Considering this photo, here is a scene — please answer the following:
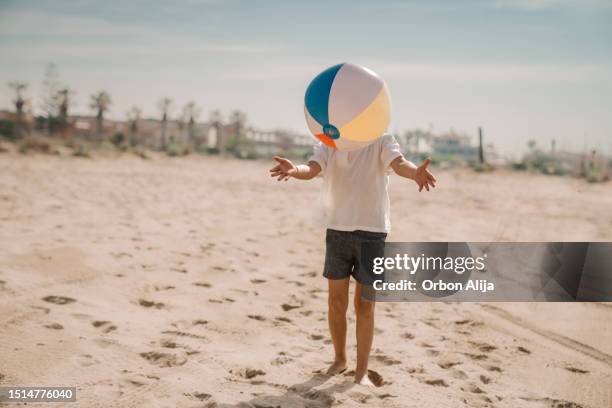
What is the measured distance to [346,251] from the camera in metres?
2.75

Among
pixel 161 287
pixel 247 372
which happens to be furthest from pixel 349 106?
pixel 161 287

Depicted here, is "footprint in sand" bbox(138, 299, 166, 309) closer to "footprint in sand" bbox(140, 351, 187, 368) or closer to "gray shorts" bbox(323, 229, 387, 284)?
"footprint in sand" bbox(140, 351, 187, 368)

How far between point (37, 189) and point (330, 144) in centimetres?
848

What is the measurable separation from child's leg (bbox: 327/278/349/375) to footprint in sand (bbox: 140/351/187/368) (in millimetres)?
914

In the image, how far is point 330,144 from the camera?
8.76 feet

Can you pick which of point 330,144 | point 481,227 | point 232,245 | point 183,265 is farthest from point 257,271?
point 481,227

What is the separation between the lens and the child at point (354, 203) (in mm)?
2709

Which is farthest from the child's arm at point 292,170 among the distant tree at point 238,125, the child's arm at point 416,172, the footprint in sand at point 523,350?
the distant tree at point 238,125

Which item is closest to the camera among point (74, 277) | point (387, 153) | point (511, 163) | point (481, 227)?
point (387, 153)

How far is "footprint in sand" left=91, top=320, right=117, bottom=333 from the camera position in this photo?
11.3 feet

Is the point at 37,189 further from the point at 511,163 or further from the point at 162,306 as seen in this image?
the point at 511,163

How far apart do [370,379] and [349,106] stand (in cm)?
164

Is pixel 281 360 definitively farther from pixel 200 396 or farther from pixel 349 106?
pixel 349 106

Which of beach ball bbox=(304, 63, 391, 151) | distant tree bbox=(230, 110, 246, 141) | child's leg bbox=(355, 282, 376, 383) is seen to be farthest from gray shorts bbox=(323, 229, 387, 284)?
distant tree bbox=(230, 110, 246, 141)
